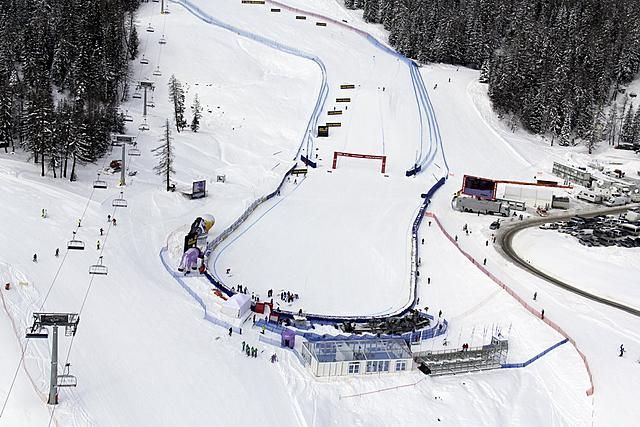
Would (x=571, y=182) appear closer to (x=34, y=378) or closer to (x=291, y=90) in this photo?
(x=291, y=90)

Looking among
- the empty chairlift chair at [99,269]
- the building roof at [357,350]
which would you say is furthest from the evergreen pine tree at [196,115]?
the building roof at [357,350]

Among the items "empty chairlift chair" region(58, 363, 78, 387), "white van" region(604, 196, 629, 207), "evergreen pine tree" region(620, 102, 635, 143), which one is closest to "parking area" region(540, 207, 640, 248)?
"white van" region(604, 196, 629, 207)

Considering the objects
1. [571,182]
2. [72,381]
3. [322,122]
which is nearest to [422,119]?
[322,122]

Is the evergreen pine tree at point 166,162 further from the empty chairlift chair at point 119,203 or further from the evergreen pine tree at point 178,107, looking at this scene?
the evergreen pine tree at point 178,107

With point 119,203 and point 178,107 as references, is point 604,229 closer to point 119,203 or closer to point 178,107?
point 119,203

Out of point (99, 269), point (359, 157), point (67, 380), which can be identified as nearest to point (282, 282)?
point (99, 269)
